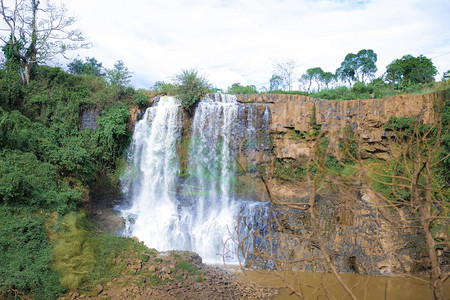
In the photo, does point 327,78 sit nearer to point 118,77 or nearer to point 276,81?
point 276,81

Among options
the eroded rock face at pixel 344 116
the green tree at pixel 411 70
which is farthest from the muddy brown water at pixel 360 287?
the green tree at pixel 411 70

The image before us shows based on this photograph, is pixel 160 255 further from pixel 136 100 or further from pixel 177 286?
pixel 136 100

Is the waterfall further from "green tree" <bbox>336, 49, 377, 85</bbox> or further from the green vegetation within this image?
"green tree" <bbox>336, 49, 377, 85</bbox>

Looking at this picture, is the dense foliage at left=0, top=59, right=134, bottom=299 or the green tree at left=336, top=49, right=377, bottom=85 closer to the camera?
the dense foliage at left=0, top=59, right=134, bottom=299

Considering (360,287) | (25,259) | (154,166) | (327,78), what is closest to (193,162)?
(154,166)

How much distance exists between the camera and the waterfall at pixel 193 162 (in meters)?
13.8

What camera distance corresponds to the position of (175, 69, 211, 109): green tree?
1521cm

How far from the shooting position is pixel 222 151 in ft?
49.5

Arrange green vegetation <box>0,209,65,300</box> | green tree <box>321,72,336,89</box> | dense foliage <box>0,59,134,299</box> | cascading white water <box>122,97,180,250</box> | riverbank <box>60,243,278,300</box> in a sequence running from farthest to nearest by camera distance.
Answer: green tree <box>321,72,336,89</box> < cascading white water <box>122,97,180,250</box> < riverbank <box>60,243,278,300</box> < dense foliage <box>0,59,134,299</box> < green vegetation <box>0,209,65,300</box>

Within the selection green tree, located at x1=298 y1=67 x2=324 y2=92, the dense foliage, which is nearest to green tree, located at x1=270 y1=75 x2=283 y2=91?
green tree, located at x1=298 y1=67 x2=324 y2=92

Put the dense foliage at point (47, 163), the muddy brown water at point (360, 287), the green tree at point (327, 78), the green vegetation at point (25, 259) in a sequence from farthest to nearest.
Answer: the green tree at point (327, 78) < the muddy brown water at point (360, 287) < the dense foliage at point (47, 163) < the green vegetation at point (25, 259)

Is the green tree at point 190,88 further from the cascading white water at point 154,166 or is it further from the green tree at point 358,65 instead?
the green tree at point 358,65

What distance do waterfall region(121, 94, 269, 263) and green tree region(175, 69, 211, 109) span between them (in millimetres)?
384

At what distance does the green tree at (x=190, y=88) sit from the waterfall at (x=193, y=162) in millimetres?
384
